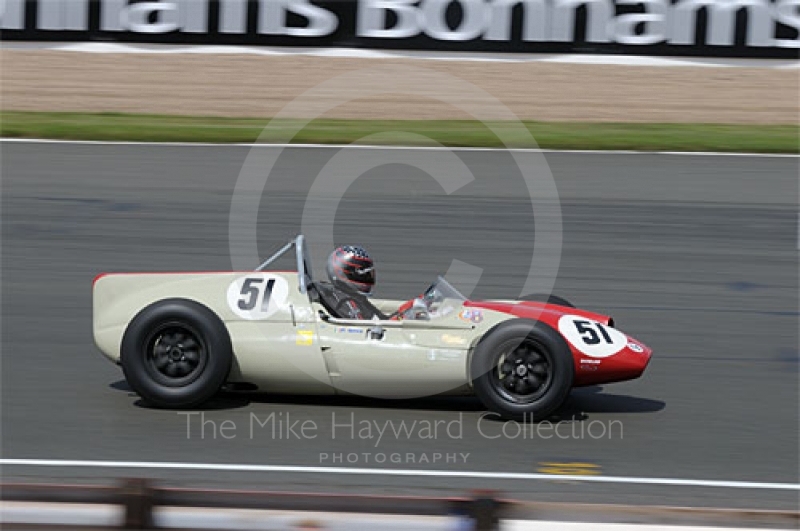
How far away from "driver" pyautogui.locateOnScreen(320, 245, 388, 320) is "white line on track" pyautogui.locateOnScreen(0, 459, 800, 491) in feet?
3.98

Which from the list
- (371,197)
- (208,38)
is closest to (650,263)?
(371,197)

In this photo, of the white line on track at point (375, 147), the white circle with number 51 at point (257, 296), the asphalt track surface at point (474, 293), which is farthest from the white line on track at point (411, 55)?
the white circle with number 51 at point (257, 296)

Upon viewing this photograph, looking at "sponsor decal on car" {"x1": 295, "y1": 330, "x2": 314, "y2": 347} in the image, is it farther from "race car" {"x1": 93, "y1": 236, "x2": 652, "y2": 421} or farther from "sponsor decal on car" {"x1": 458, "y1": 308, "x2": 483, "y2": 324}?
"sponsor decal on car" {"x1": 458, "y1": 308, "x2": 483, "y2": 324}

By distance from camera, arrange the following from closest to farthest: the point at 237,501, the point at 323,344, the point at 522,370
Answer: the point at 237,501 → the point at 522,370 → the point at 323,344

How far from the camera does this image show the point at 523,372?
22.9ft

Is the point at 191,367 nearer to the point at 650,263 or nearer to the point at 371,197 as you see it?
the point at 650,263

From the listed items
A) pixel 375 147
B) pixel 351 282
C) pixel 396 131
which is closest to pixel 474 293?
pixel 351 282

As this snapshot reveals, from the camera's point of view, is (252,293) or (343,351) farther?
(252,293)

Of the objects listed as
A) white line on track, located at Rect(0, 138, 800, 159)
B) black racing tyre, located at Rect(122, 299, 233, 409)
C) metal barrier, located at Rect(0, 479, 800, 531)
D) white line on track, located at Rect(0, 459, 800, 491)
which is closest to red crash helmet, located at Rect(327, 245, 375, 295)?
black racing tyre, located at Rect(122, 299, 233, 409)

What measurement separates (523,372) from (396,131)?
9.58m

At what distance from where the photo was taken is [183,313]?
7.02 metres

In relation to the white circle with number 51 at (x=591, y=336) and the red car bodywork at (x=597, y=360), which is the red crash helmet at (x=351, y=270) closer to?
the red car bodywork at (x=597, y=360)

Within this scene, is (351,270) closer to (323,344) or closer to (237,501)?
(323,344)

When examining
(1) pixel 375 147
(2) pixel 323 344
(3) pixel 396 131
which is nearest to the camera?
(2) pixel 323 344
